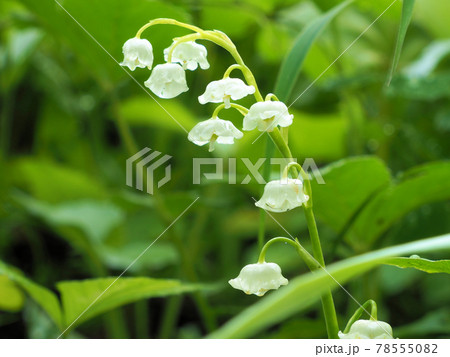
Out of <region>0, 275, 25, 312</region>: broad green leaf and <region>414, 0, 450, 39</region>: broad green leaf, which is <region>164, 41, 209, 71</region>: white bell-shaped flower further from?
<region>414, 0, 450, 39</region>: broad green leaf

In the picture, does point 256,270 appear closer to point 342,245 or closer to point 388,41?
point 342,245

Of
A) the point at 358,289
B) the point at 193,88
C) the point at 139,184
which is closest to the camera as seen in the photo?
the point at 358,289

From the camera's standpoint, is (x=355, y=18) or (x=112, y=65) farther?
(x=355, y=18)

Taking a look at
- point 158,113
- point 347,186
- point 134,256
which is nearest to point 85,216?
point 134,256

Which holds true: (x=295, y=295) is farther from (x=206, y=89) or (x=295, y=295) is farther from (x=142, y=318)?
(x=142, y=318)

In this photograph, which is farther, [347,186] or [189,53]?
[347,186]

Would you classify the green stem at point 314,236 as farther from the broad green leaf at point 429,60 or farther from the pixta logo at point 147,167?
the pixta logo at point 147,167
